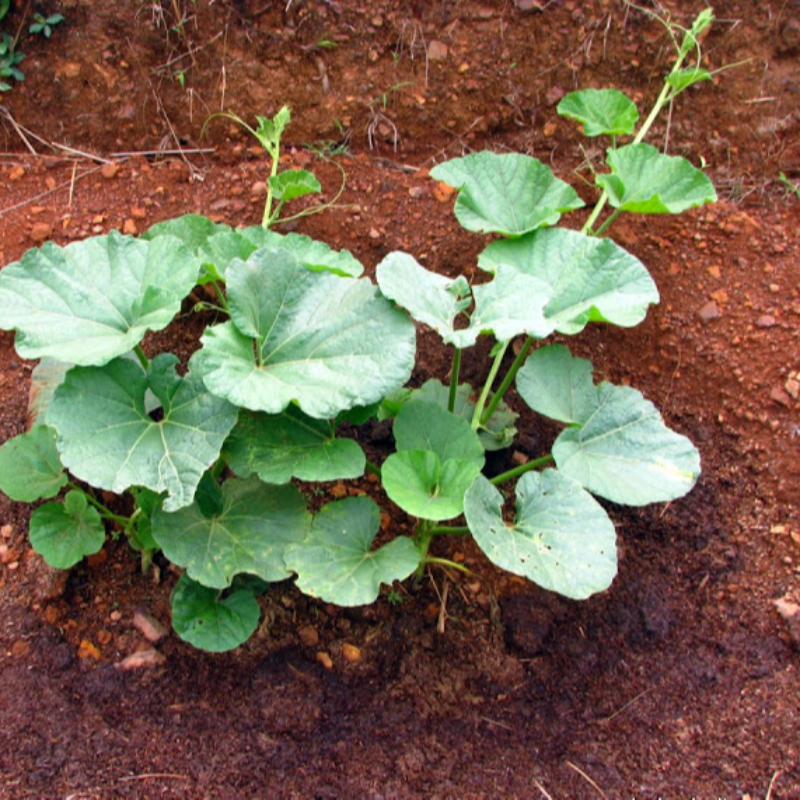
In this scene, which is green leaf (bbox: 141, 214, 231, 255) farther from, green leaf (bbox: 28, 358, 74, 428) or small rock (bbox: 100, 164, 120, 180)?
small rock (bbox: 100, 164, 120, 180)

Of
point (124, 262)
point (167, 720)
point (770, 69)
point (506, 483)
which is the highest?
point (770, 69)

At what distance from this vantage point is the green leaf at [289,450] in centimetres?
208

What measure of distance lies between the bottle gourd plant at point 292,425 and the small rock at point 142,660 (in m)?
0.19

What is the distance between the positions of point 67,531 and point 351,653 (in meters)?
0.87

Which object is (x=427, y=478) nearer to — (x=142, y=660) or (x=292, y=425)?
(x=292, y=425)

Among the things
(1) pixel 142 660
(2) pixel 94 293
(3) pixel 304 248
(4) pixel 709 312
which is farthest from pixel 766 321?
(1) pixel 142 660

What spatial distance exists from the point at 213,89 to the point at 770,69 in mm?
2331

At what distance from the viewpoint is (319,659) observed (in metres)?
2.36

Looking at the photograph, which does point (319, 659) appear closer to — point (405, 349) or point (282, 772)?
point (282, 772)

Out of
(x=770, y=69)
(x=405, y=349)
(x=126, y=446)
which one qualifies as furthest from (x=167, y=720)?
(x=770, y=69)

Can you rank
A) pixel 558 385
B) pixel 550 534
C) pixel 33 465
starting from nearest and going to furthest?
pixel 550 534, pixel 33 465, pixel 558 385

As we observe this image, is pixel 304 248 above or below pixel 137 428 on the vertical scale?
above

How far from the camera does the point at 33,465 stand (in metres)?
2.31

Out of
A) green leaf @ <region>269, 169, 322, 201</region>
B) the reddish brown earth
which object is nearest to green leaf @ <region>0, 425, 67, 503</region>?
the reddish brown earth
